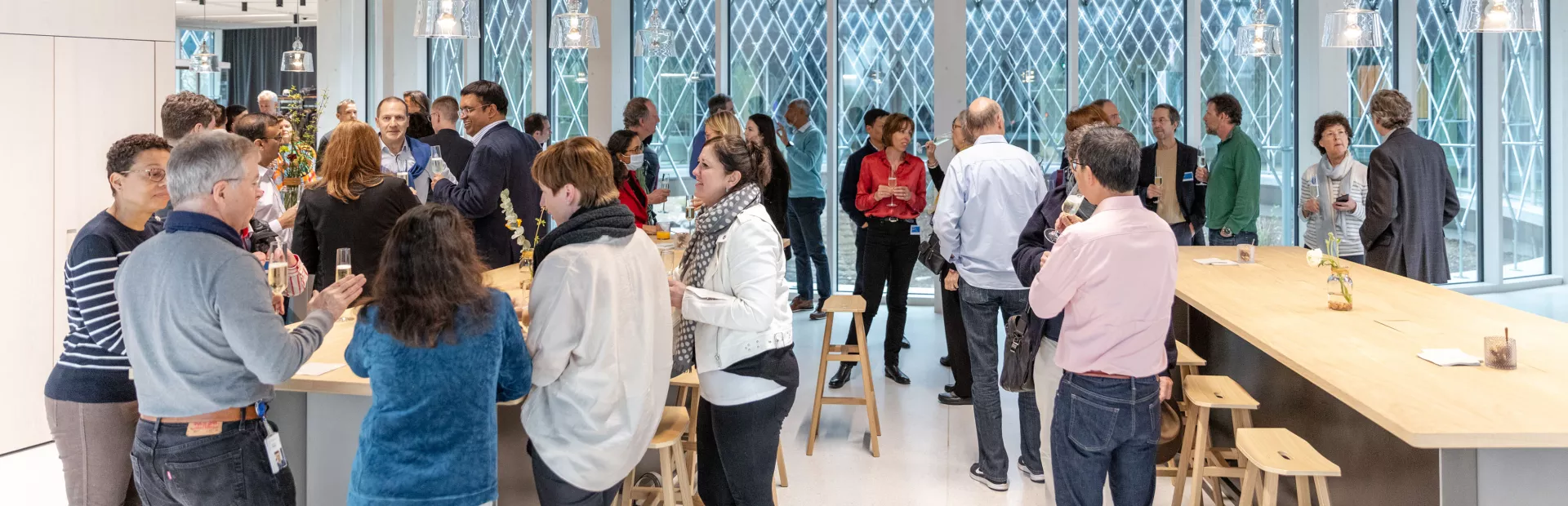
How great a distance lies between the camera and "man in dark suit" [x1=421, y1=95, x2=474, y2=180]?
5754 mm

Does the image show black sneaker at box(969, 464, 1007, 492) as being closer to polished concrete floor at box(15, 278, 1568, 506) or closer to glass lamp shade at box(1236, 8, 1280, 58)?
polished concrete floor at box(15, 278, 1568, 506)

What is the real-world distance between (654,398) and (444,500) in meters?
0.58

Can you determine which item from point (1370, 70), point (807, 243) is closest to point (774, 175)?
point (807, 243)

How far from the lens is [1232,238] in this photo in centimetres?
725

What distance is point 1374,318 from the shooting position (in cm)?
358

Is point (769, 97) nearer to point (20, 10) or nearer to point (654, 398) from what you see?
point (20, 10)

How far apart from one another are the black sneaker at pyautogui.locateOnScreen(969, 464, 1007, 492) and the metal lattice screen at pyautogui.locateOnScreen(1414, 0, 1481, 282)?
20.9 feet

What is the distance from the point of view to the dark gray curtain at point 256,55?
16531 mm

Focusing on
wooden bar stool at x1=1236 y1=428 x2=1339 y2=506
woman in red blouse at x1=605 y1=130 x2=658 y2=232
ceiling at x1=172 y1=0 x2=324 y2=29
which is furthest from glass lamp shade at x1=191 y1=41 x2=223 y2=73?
wooden bar stool at x1=1236 y1=428 x2=1339 y2=506

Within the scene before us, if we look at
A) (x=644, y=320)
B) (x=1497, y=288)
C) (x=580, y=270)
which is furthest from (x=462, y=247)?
(x=1497, y=288)

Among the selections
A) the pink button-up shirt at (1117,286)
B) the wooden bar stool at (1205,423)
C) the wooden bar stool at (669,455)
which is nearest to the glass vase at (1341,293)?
the wooden bar stool at (1205,423)

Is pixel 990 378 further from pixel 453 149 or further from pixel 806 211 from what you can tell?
pixel 806 211

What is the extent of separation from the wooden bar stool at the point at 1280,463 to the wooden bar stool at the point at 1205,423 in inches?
16.9

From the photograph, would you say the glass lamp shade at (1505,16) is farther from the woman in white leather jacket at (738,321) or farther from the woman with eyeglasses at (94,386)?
the woman with eyeglasses at (94,386)
